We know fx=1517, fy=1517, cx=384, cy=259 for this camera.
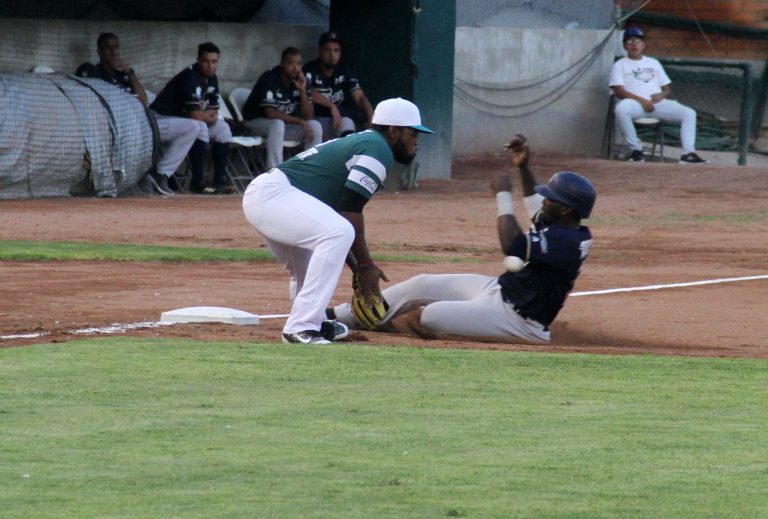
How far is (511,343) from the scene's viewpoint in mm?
9008

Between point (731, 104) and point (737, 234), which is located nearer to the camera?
point (737, 234)

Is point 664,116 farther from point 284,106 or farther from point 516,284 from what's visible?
point 516,284

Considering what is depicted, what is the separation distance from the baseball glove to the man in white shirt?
48.8 ft

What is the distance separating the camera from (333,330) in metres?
8.52

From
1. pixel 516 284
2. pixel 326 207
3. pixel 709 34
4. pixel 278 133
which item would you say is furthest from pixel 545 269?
pixel 709 34

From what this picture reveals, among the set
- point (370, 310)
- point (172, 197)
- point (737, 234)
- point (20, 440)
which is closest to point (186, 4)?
point (172, 197)

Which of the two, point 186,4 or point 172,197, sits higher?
point 186,4

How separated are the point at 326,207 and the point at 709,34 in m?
18.3

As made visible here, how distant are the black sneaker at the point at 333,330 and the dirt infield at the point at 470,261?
0.19 metres

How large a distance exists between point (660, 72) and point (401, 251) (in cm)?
1011

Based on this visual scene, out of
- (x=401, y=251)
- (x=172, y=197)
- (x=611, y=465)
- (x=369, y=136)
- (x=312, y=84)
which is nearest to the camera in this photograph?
(x=611, y=465)

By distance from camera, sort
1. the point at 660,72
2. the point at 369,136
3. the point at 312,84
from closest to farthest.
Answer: the point at 369,136, the point at 312,84, the point at 660,72

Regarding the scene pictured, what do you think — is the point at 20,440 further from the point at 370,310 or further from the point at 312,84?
the point at 312,84

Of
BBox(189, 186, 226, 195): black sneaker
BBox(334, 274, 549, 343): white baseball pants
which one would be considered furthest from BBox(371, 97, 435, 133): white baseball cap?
BBox(189, 186, 226, 195): black sneaker
